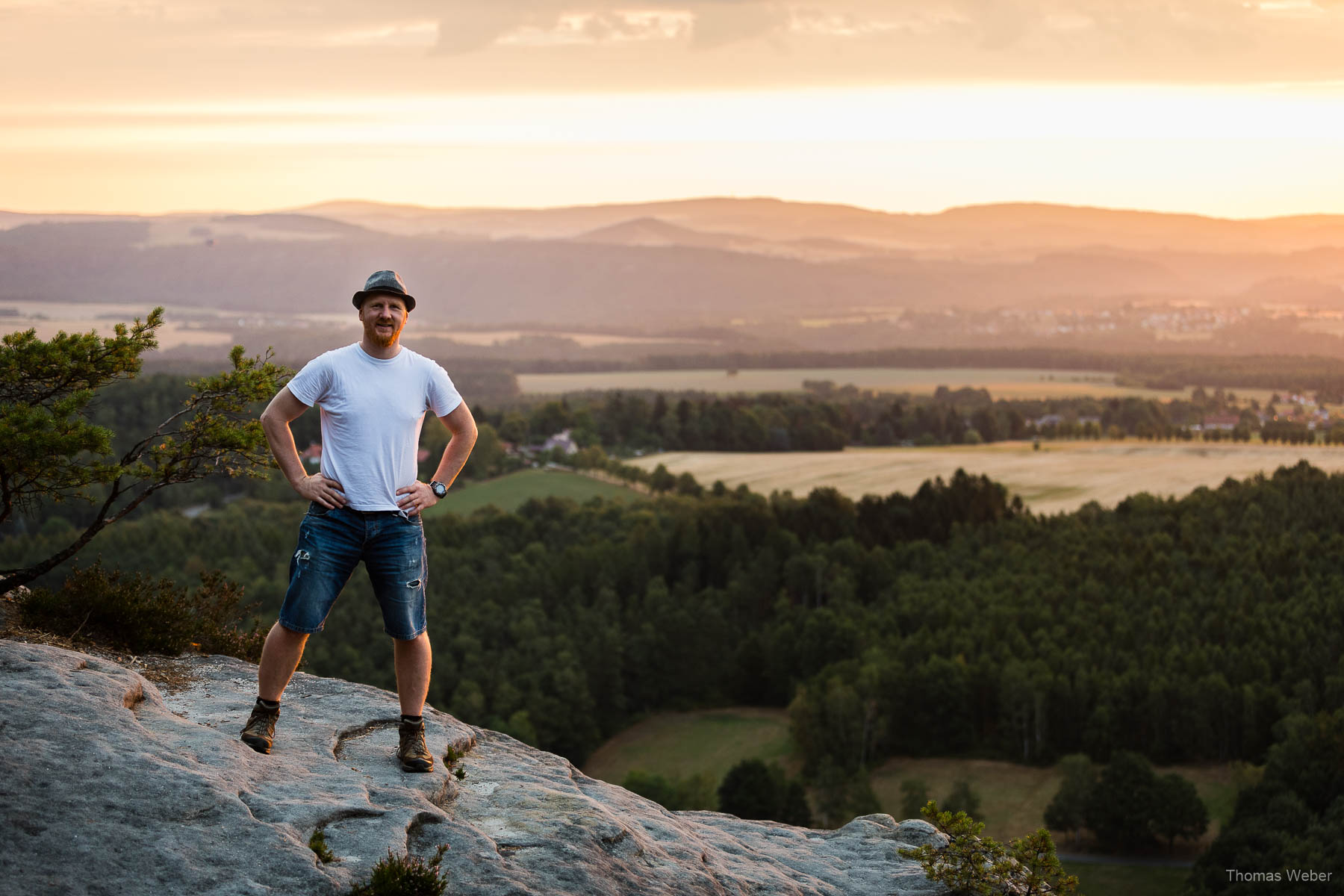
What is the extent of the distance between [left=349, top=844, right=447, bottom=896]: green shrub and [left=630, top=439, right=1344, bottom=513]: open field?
284 ft

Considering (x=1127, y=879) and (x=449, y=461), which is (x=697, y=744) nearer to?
(x=1127, y=879)

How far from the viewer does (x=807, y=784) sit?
50.4 metres

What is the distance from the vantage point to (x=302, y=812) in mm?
6844

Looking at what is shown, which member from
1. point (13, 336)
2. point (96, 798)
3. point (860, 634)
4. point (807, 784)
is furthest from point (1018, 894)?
point (860, 634)

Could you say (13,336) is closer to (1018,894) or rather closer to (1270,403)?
(1018,894)

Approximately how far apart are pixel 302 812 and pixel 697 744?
55795mm

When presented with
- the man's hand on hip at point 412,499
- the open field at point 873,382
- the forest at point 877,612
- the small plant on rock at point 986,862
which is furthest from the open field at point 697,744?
the open field at point 873,382

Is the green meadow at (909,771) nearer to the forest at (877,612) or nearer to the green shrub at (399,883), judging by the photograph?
the forest at (877,612)

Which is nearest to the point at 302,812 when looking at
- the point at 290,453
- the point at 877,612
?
the point at 290,453

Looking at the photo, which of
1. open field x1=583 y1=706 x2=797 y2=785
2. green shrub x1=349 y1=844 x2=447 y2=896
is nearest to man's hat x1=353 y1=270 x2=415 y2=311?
green shrub x1=349 y1=844 x2=447 y2=896

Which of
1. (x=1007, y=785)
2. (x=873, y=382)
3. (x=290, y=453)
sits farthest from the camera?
(x=873, y=382)

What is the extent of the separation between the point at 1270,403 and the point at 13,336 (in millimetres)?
138780

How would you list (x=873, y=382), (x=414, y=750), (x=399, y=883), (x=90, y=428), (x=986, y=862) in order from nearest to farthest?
1. (x=399, y=883)
2. (x=414, y=750)
3. (x=986, y=862)
4. (x=90, y=428)
5. (x=873, y=382)

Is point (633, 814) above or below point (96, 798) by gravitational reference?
below
